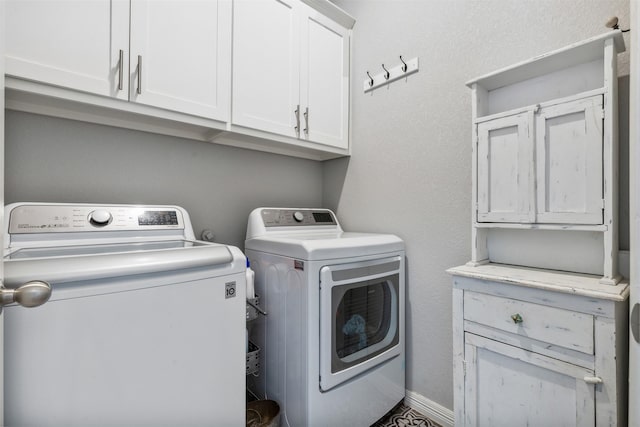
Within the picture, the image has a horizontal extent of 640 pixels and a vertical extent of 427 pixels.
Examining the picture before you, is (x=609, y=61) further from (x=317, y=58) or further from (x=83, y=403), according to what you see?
(x=83, y=403)

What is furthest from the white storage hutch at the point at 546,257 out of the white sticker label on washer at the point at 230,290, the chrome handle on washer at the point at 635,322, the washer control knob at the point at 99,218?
the washer control knob at the point at 99,218

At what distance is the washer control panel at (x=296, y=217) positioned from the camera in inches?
72.4

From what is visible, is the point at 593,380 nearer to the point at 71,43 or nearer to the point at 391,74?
the point at 391,74

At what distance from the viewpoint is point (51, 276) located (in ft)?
2.57

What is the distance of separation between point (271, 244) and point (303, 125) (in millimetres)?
787

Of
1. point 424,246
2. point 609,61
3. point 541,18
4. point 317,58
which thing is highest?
point 317,58

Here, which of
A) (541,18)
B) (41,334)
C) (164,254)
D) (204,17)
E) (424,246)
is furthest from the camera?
(424,246)

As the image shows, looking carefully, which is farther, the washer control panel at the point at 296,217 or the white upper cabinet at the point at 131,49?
the washer control panel at the point at 296,217

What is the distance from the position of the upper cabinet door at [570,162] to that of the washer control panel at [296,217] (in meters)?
1.25

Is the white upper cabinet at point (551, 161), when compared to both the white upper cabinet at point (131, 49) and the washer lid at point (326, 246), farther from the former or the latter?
the white upper cabinet at point (131, 49)

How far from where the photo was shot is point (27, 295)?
1.83ft

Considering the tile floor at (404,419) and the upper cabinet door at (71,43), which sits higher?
the upper cabinet door at (71,43)

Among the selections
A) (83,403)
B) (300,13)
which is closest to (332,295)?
(83,403)

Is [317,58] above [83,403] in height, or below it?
above
